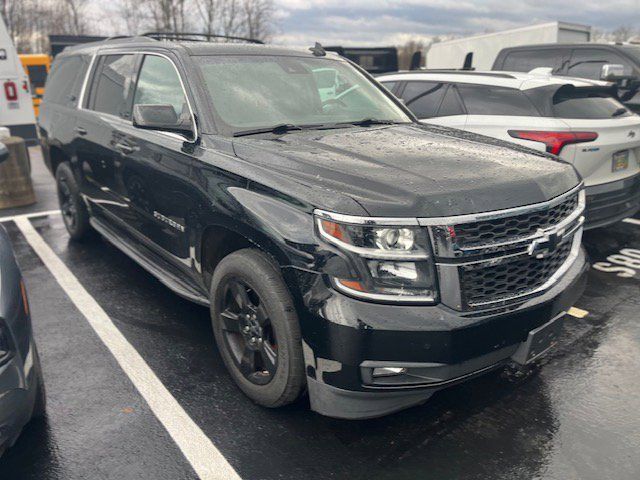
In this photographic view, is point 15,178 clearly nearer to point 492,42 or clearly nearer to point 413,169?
point 413,169

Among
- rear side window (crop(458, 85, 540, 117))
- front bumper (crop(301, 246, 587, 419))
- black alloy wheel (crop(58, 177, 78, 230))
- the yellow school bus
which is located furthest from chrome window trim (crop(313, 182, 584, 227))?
the yellow school bus

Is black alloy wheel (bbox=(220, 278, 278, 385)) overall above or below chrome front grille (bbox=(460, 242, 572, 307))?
below

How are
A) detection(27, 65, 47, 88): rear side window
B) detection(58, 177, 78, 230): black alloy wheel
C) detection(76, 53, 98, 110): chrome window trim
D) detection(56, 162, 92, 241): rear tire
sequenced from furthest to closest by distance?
1. detection(27, 65, 47, 88): rear side window
2. detection(58, 177, 78, 230): black alloy wheel
3. detection(56, 162, 92, 241): rear tire
4. detection(76, 53, 98, 110): chrome window trim

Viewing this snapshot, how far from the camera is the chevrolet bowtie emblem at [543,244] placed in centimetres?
255

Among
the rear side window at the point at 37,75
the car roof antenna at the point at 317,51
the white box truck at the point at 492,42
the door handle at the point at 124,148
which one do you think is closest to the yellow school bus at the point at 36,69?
the rear side window at the point at 37,75

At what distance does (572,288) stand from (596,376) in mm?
830

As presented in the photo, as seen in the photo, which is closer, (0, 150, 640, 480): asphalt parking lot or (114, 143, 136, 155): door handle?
(0, 150, 640, 480): asphalt parking lot

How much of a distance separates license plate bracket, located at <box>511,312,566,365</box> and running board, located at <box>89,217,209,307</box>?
6.04ft

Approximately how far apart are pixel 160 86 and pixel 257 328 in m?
1.93

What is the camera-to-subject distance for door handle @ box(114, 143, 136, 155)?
396 cm

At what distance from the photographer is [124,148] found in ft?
13.3

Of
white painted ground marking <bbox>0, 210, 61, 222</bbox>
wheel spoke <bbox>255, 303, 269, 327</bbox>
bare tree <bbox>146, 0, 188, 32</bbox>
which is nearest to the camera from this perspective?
wheel spoke <bbox>255, 303, 269, 327</bbox>

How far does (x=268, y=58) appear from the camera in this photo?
12.6ft

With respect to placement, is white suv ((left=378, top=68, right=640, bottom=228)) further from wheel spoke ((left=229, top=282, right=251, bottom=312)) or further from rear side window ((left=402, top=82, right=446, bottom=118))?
wheel spoke ((left=229, top=282, right=251, bottom=312))
